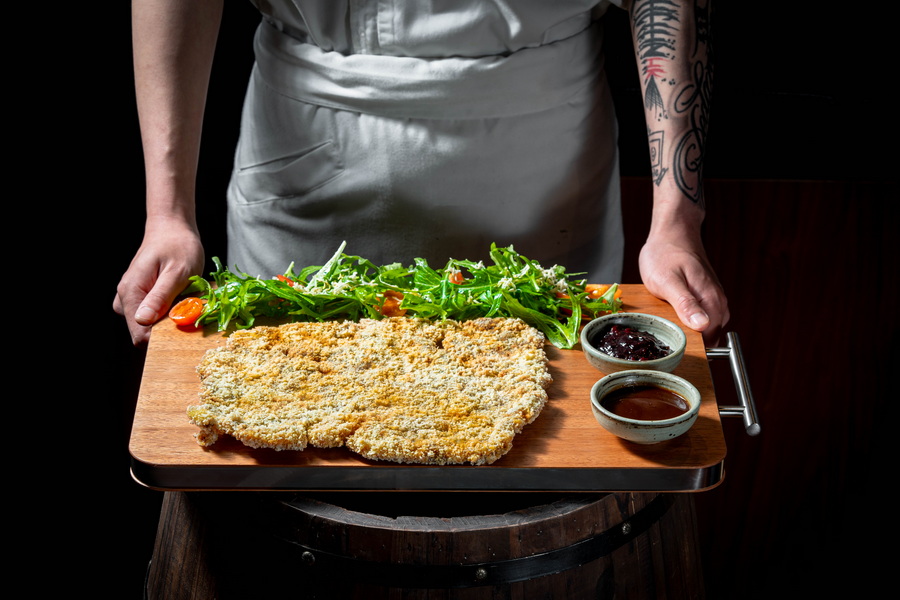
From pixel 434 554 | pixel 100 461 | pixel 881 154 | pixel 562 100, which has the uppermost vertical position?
pixel 562 100

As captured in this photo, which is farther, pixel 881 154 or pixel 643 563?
pixel 881 154

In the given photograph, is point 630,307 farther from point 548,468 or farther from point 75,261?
point 75,261

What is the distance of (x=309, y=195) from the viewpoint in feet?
8.54

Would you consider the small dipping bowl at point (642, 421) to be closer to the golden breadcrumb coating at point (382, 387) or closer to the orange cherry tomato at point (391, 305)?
the golden breadcrumb coating at point (382, 387)

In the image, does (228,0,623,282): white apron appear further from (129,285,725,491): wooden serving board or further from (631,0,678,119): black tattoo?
(129,285,725,491): wooden serving board

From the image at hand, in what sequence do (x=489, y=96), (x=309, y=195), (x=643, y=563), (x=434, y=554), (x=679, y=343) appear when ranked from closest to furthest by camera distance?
1. (x=434, y=554)
2. (x=643, y=563)
3. (x=679, y=343)
4. (x=489, y=96)
5. (x=309, y=195)

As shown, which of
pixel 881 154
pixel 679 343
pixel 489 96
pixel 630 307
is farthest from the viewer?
pixel 881 154

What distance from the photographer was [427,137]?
2.43 m

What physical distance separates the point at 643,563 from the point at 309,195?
147 centimetres

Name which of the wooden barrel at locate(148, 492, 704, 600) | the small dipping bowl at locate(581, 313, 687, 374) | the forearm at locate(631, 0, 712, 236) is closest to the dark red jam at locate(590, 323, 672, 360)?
the small dipping bowl at locate(581, 313, 687, 374)

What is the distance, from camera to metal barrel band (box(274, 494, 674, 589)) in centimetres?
158

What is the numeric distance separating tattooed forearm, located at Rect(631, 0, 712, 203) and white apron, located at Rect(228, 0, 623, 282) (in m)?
0.19

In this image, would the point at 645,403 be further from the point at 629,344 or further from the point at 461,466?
the point at 461,466

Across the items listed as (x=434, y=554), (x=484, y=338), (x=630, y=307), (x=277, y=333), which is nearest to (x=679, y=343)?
(x=630, y=307)
